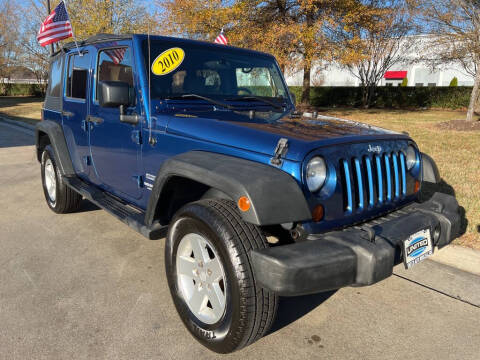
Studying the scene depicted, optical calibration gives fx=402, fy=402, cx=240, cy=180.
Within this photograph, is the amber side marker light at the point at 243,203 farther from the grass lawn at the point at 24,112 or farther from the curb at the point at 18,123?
the grass lawn at the point at 24,112

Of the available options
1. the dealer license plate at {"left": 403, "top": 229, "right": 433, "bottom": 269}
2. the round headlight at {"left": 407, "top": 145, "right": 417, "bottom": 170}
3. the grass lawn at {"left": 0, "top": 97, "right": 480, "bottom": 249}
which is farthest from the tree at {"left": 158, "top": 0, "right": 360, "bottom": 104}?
the dealer license plate at {"left": 403, "top": 229, "right": 433, "bottom": 269}

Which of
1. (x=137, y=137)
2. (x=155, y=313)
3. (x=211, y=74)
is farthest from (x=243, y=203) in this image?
(x=211, y=74)

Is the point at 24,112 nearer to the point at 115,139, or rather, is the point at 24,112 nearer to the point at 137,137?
the point at 115,139

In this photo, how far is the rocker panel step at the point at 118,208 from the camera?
9.32 feet

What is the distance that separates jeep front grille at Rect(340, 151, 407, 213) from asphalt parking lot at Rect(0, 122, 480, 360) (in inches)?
33.8

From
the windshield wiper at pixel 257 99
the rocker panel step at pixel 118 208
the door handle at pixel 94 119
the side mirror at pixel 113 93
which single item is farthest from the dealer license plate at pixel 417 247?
the door handle at pixel 94 119

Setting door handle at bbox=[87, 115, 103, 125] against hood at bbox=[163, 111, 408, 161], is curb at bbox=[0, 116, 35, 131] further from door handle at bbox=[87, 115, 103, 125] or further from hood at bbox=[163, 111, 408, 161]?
hood at bbox=[163, 111, 408, 161]

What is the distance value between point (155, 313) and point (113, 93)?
5.18 ft

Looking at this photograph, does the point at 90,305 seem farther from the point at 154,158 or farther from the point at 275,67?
the point at 275,67

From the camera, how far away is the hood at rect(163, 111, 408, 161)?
2.26 m

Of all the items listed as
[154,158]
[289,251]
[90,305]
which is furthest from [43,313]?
[289,251]

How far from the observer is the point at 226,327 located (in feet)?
7.43

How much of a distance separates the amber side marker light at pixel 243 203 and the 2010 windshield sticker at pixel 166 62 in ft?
4.94

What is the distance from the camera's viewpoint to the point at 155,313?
2.81 meters
